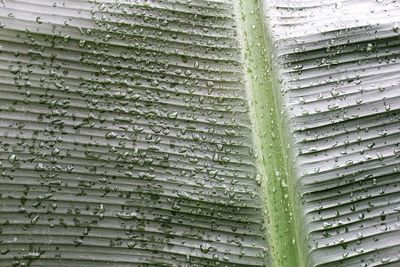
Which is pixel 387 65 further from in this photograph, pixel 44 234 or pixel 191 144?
pixel 44 234

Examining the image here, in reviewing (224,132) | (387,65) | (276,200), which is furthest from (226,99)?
(387,65)

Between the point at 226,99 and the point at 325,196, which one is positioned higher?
the point at 226,99

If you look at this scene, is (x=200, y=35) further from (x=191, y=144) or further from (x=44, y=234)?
(x=44, y=234)

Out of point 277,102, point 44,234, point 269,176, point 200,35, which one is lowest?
point 44,234

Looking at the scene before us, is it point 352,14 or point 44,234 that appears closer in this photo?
point 44,234

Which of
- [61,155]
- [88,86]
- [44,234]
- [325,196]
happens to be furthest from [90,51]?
[325,196]

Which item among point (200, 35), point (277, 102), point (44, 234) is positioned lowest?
point (44, 234)
